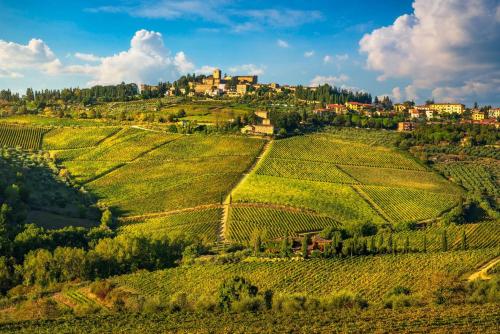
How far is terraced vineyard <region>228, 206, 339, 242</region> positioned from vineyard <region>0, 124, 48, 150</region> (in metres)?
45.0

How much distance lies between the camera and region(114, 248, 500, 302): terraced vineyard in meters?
33.3

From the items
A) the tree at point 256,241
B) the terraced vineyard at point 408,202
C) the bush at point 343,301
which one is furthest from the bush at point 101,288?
the terraced vineyard at point 408,202

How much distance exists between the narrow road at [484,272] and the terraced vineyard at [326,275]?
648 millimetres

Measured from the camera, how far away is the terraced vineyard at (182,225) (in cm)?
4734

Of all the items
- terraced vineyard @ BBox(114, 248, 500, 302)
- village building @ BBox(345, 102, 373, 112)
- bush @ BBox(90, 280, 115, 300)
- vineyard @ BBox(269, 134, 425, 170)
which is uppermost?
village building @ BBox(345, 102, 373, 112)

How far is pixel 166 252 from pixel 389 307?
18.9 meters

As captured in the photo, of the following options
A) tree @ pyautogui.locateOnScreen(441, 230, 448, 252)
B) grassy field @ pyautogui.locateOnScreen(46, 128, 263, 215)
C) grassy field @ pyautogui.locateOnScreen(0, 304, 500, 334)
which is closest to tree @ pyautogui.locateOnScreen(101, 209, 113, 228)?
grassy field @ pyautogui.locateOnScreen(46, 128, 263, 215)

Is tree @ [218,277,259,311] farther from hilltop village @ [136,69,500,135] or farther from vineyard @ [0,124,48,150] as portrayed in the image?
hilltop village @ [136,69,500,135]

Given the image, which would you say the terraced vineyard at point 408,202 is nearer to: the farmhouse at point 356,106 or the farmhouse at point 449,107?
the farmhouse at point 356,106

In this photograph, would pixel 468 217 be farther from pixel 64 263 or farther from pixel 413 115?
pixel 413 115

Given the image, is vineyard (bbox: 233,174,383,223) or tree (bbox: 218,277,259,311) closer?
tree (bbox: 218,277,259,311)

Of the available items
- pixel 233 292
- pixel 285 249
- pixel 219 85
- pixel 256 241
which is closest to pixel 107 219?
pixel 256 241

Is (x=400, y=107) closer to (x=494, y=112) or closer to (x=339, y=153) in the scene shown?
(x=494, y=112)

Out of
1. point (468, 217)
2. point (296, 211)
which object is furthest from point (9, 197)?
point (468, 217)
